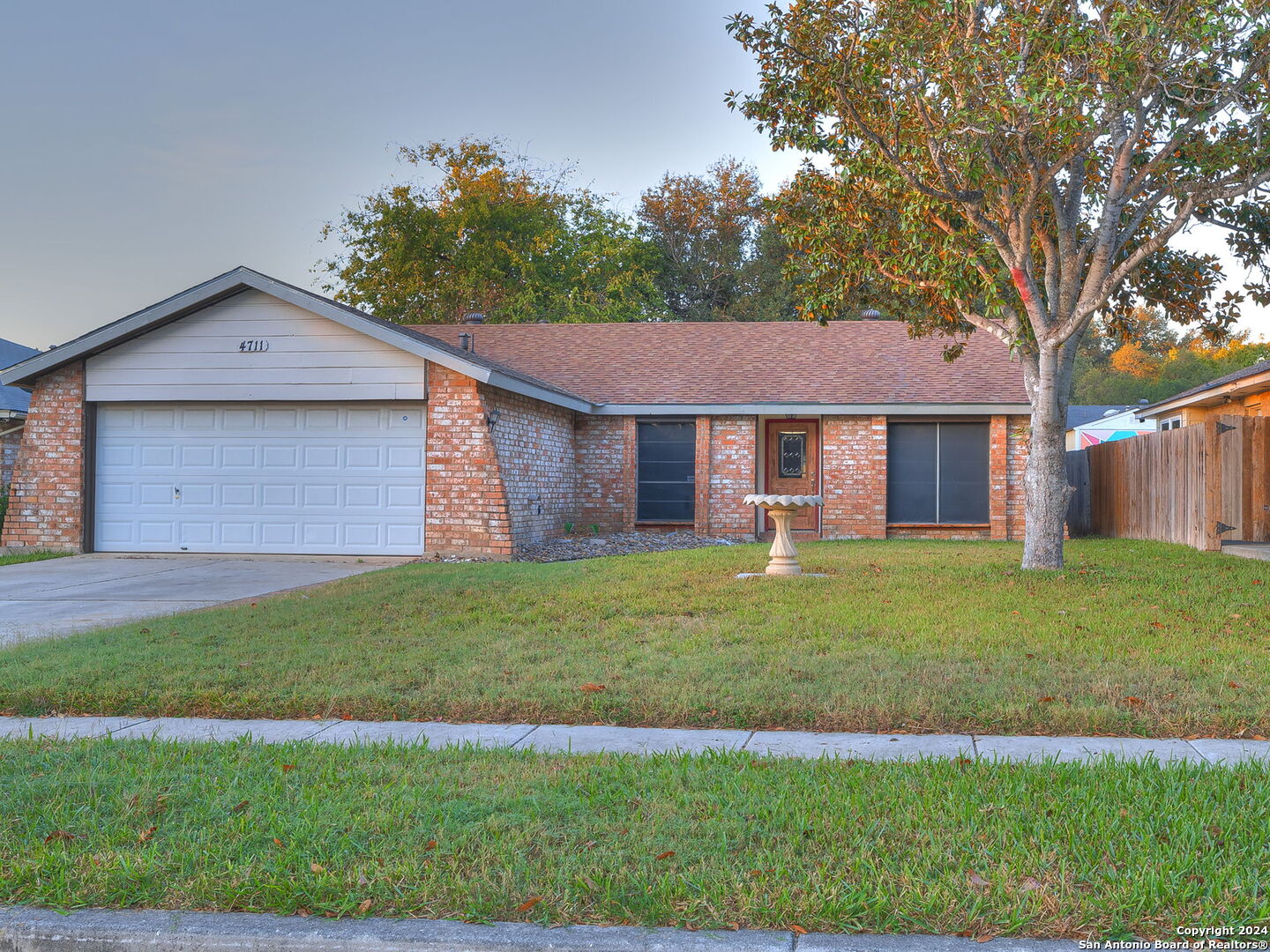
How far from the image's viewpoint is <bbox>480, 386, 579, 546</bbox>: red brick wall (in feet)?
50.5

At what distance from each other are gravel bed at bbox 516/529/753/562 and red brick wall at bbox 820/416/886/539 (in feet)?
5.99

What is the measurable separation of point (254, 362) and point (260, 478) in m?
1.79

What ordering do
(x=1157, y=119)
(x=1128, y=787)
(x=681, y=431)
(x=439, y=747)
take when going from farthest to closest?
Result: (x=681, y=431) < (x=1157, y=119) < (x=439, y=747) < (x=1128, y=787)

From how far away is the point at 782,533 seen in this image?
1195cm

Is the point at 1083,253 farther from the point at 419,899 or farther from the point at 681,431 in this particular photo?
the point at 419,899

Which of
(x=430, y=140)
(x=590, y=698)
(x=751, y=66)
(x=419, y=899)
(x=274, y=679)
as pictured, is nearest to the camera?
(x=419, y=899)

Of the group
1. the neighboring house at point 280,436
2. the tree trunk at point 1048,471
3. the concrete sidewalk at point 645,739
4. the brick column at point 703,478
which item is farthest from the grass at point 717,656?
the brick column at point 703,478

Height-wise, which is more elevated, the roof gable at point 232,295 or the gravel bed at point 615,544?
the roof gable at point 232,295

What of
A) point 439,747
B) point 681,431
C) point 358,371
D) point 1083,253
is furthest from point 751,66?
point 439,747

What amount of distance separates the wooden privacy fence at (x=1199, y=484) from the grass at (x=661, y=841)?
36.3ft

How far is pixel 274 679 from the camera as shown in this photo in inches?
249

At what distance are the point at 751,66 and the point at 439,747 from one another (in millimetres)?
10130

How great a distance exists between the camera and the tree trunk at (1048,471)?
11.8 meters

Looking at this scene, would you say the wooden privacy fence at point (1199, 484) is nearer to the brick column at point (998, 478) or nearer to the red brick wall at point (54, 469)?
Answer: the brick column at point (998, 478)
